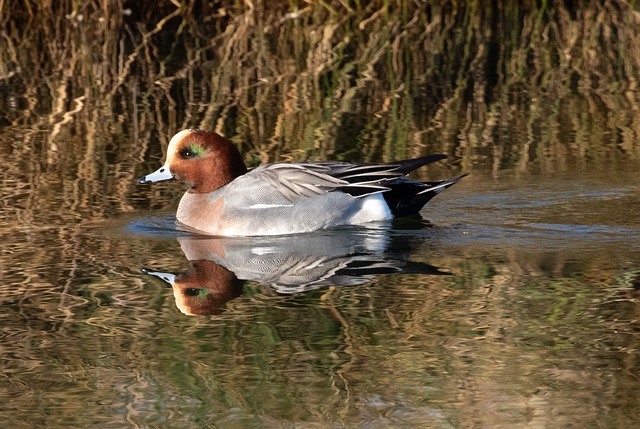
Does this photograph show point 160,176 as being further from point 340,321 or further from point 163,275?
point 340,321

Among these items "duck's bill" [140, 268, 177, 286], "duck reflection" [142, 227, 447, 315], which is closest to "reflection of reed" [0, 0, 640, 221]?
"duck reflection" [142, 227, 447, 315]

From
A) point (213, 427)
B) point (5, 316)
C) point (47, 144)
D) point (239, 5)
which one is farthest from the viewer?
point (239, 5)

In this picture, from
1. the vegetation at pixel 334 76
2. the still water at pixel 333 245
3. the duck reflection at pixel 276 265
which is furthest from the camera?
the vegetation at pixel 334 76

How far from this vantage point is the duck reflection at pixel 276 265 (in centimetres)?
596

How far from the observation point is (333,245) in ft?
22.8

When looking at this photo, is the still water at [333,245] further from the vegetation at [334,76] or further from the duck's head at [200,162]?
the duck's head at [200,162]

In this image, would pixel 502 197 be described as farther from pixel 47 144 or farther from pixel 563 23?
pixel 563 23

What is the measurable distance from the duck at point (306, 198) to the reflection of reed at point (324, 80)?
0.65 meters

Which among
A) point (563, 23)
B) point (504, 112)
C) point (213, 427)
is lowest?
A: point (213, 427)

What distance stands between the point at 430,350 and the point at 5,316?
1886mm

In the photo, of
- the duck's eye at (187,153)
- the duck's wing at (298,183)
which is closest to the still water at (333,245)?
the duck's wing at (298,183)

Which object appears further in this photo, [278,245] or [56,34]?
[56,34]

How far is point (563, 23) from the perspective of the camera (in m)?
13.9

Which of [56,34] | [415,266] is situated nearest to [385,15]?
Answer: [56,34]
